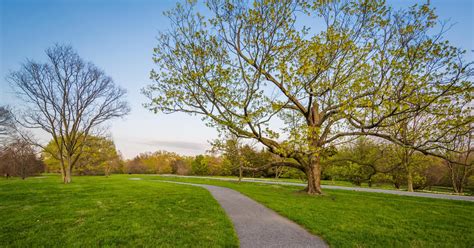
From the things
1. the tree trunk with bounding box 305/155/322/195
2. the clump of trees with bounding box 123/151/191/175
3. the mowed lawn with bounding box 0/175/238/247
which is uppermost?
the tree trunk with bounding box 305/155/322/195

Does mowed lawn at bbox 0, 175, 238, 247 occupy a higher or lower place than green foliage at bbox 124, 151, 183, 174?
higher

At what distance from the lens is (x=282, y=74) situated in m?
9.91

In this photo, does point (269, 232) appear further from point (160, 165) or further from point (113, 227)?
point (160, 165)

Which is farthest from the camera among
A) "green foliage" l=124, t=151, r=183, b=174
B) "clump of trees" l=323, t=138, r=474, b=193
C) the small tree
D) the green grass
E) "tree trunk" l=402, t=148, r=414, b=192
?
"green foliage" l=124, t=151, r=183, b=174

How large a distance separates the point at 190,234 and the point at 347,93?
1068 cm

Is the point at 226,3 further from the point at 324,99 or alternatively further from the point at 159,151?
the point at 159,151

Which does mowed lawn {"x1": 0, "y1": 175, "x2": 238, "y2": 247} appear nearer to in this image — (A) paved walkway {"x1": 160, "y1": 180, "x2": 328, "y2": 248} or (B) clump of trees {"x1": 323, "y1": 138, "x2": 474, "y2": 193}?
(A) paved walkway {"x1": 160, "y1": 180, "x2": 328, "y2": 248}

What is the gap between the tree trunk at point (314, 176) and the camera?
1303 cm

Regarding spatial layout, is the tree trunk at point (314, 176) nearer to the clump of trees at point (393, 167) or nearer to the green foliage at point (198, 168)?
the clump of trees at point (393, 167)

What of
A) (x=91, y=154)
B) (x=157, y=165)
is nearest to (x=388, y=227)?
(x=91, y=154)

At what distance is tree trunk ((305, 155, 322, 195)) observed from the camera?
Answer: 1303 cm

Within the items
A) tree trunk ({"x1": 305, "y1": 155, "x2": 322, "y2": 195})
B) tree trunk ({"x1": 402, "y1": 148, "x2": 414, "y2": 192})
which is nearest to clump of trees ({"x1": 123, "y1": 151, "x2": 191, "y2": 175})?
tree trunk ({"x1": 402, "y1": 148, "x2": 414, "y2": 192})

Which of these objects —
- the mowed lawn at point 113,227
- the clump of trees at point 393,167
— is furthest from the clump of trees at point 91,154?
the clump of trees at point 393,167

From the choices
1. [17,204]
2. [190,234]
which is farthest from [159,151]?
[190,234]
